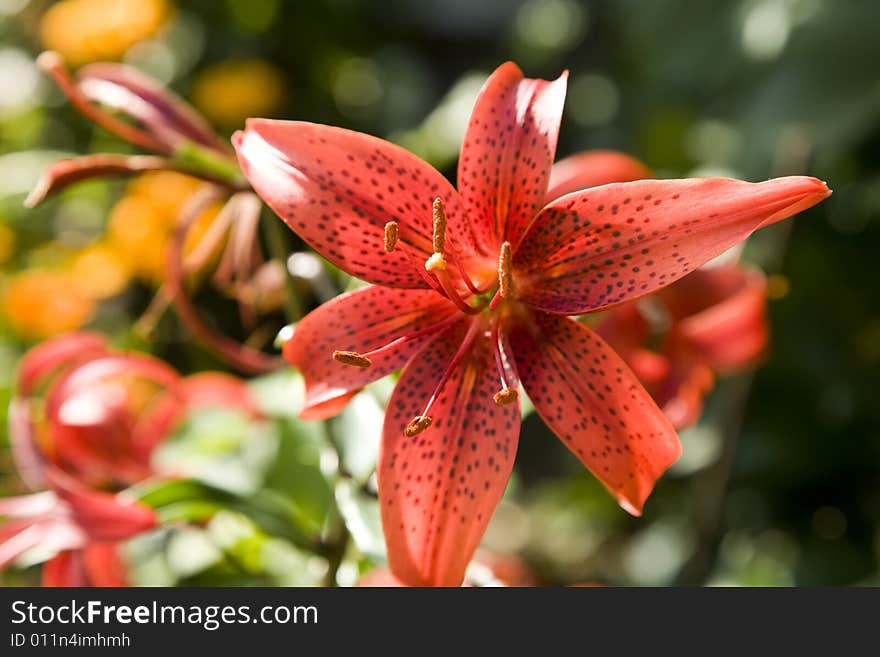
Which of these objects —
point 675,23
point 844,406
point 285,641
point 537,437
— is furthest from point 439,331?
point 537,437

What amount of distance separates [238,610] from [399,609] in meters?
0.11

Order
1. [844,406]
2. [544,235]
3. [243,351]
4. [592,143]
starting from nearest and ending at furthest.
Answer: [544,235], [243,351], [844,406], [592,143]

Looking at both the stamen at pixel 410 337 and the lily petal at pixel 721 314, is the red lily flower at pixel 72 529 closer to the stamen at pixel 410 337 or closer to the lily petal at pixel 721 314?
the stamen at pixel 410 337

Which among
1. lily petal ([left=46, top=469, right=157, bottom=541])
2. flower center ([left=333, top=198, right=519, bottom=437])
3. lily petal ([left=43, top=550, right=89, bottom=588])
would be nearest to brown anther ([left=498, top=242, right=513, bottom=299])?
flower center ([left=333, top=198, right=519, bottom=437])

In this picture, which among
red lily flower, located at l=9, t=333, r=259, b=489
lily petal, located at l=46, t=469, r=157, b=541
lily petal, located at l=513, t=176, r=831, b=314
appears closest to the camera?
lily petal, located at l=513, t=176, r=831, b=314

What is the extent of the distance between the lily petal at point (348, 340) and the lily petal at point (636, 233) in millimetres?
73

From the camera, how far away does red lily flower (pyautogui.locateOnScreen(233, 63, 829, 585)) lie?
509 millimetres

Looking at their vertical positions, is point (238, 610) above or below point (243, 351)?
below

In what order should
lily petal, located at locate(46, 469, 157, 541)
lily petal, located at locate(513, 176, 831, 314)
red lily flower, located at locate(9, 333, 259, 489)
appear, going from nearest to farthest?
lily petal, located at locate(513, 176, 831, 314)
lily petal, located at locate(46, 469, 157, 541)
red lily flower, located at locate(9, 333, 259, 489)

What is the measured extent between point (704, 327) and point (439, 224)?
40cm

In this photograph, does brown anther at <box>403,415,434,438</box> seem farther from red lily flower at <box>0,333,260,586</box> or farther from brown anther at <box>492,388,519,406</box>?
red lily flower at <box>0,333,260,586</box>

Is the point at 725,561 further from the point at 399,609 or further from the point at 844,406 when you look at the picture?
the point at 399,609

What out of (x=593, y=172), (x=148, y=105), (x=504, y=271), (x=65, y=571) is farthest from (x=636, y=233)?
(x=65, y=571)

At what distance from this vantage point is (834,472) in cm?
129
